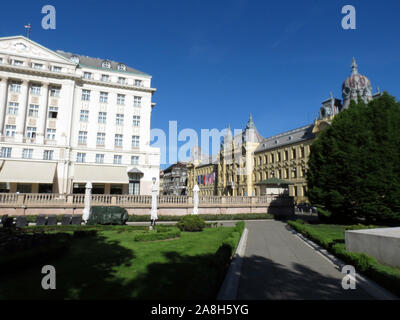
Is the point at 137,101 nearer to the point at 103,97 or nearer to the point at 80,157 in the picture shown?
the point at 103,97

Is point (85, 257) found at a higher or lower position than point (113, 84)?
lower

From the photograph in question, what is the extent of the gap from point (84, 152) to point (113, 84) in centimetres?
1177

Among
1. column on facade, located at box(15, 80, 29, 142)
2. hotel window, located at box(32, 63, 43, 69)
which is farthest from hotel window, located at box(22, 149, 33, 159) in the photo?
hotel window, located at box(32, 63, 43, 69)

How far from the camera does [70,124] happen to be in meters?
37.5

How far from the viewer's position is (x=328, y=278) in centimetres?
879

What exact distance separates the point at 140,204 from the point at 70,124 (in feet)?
61.5

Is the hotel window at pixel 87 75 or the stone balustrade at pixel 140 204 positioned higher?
the hotel window at pixel 87 75

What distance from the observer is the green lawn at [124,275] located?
663cm

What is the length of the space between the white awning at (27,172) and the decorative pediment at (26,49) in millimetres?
15756

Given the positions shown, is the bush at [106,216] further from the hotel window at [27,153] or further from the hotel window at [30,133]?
the hotel window at [30,133]

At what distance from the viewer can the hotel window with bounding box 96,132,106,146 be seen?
1532 inches

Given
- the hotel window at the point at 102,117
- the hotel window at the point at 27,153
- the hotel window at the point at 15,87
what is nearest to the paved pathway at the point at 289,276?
the hotel window at the point at 102,117

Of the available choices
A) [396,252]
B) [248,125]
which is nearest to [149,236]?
[396,252]
